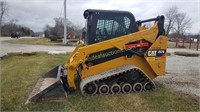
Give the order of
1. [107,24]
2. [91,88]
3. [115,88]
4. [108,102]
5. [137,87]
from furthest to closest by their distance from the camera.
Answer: [107,24], [137,87], [115,88], [91,88], [108,102]

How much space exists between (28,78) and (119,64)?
3.36 metres

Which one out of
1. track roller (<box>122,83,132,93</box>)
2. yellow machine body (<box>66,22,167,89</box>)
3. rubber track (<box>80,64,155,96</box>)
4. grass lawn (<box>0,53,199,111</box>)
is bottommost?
grass lawn (<box>0,53,199,111</box>)

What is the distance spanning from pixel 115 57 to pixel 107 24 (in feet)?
3.17

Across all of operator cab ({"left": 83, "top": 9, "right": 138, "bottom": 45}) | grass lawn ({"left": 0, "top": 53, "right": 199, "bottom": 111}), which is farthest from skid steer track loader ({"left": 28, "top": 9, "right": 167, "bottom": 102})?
grass lawn ({"left": 0, "top": 53, "right": 199, "bottom": 111})

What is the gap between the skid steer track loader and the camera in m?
5.49

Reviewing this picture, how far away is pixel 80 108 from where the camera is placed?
4660 mm

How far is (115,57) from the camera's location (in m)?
5.85

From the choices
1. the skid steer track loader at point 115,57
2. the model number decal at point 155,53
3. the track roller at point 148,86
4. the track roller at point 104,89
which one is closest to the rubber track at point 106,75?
the skid steer track loader at point 115,57

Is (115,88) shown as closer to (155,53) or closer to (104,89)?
(104,89)

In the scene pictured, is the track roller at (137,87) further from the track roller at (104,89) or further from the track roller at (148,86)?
the track roller at (104,89)

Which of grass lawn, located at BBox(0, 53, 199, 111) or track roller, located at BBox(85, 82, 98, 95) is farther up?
track roller, located at BBox(85, 82, 98, 95)

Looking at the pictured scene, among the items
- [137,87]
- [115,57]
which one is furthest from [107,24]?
[137,87]

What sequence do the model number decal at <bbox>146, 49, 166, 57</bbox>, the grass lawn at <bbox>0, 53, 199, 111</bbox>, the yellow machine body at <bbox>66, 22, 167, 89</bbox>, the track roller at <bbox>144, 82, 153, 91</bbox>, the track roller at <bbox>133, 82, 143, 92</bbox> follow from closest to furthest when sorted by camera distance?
the grass lawn at <bbox>0, 53, 199, 111</bbox>, the yellow machine body at <bbox>66, 22, 167, 89</bbox>, the track roller at <bbox>133, 82, 143, 92</bbox>, the track roller at <bbox>144, 82, 153, 91</bbox>, the model number decal at <bbox>146, 49, 166, 57</bbox>

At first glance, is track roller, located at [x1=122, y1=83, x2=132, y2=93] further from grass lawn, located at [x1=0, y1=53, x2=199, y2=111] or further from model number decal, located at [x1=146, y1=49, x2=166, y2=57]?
model number decal, located at [x1=146, y1=49, x2=166, y2=57]
